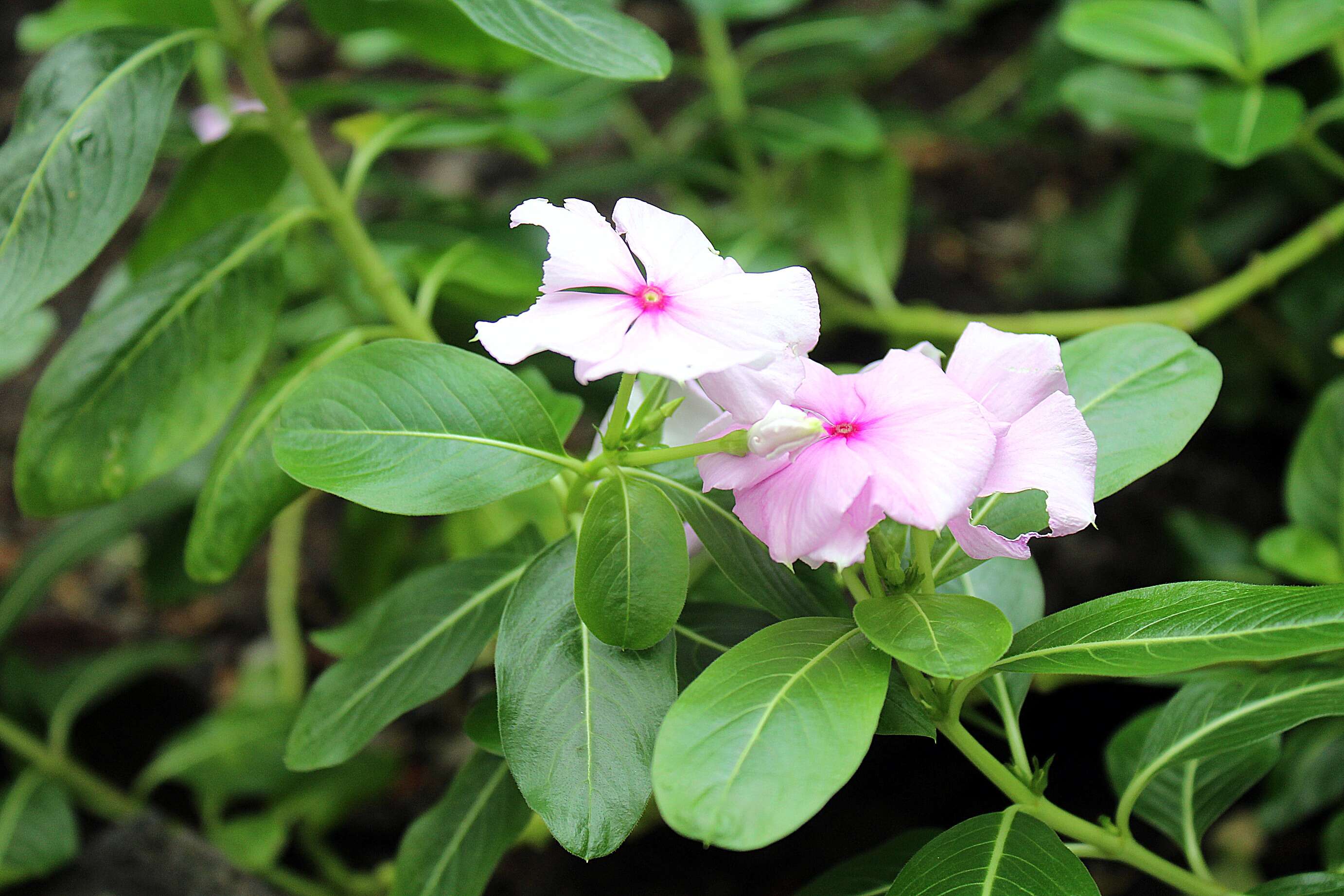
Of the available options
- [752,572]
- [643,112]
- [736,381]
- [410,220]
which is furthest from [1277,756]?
[643,112]

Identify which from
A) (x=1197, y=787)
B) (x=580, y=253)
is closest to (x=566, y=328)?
(x=580, y=253)

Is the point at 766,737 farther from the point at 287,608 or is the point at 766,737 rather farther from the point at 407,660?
the point at 287,608

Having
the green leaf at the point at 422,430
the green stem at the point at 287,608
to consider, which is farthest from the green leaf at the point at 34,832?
the green leaf at the point at 422,430

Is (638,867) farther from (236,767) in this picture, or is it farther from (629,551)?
(629,551)

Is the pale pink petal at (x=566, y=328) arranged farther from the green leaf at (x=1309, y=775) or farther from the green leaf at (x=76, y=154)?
the green leaf at (x=1309, y=775)

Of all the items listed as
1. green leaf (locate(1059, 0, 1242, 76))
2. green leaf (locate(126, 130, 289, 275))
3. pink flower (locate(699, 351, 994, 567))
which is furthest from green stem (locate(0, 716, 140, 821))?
green leaf (locate(1059, 0, 1242, 76))

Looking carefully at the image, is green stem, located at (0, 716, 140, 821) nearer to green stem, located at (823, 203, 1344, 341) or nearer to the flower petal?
the flower petal
